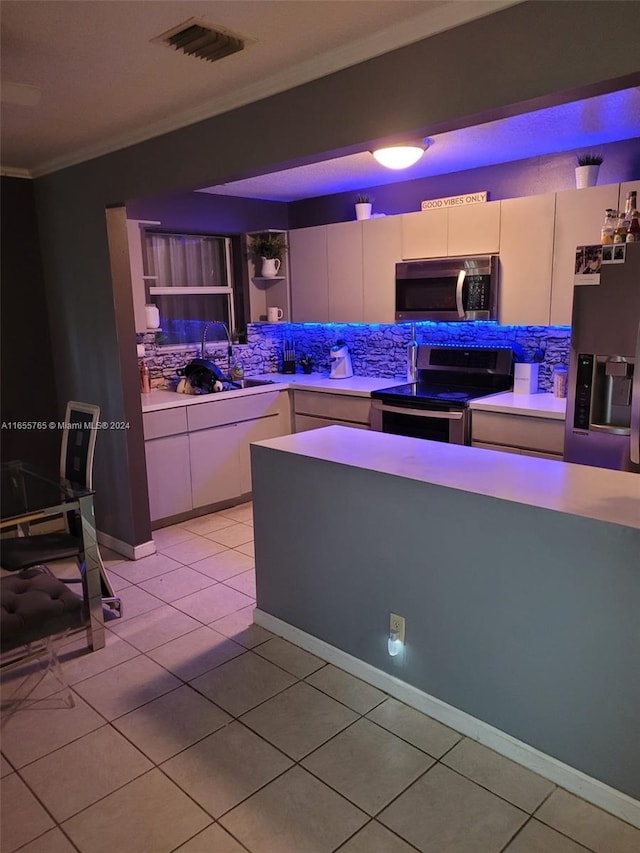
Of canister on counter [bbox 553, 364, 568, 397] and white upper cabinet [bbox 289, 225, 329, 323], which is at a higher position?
white upper cabinet [bbox 289, 225, 329, 323]

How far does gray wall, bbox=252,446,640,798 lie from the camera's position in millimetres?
1831

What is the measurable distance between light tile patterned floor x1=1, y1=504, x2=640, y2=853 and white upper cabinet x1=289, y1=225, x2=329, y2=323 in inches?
115

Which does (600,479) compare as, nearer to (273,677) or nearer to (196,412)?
(273,677)

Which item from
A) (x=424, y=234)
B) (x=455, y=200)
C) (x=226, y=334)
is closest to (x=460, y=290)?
(x=424, y=234)

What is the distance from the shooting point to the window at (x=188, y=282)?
15.6ft

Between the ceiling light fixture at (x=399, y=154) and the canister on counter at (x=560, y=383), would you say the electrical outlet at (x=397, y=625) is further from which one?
the canister on counter at (x=560, y=383)

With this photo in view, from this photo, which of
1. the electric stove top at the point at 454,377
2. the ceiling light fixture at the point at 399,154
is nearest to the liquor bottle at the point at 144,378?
the electric stove top at the point at 454,377

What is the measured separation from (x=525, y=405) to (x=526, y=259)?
3.00 feet

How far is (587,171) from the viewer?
Result: 3539 mm

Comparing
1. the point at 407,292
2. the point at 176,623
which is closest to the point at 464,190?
the point at 407,292

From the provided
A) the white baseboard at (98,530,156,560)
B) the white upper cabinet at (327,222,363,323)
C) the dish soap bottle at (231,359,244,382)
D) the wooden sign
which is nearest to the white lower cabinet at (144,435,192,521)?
the white baseboard at (98,530,156,560)

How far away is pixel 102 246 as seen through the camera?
3615 millimetres

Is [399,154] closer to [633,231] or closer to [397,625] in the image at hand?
[633,231]

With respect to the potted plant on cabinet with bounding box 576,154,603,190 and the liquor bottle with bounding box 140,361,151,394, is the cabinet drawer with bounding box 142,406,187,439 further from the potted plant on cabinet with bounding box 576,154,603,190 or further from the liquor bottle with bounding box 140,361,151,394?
the potted plant on cabinet with bounding box 576,154,603,190
